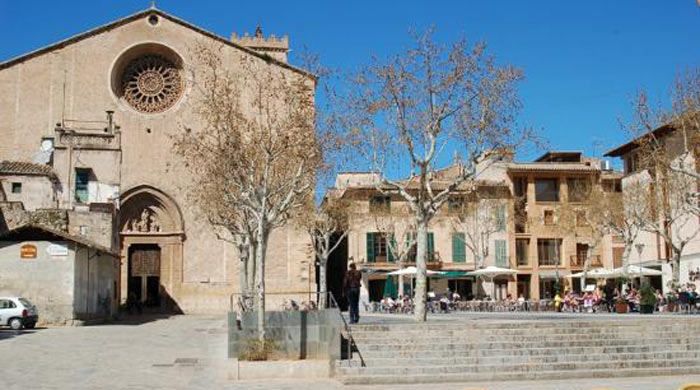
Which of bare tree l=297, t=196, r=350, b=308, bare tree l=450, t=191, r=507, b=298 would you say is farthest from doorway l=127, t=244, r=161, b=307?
bare tree l=450, t=191, r=507, b=298

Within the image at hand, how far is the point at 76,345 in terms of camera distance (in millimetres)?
21578

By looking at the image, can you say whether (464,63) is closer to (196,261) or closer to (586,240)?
(196,261)

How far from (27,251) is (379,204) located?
24370 millimetres

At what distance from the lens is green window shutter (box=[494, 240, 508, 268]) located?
54156mm

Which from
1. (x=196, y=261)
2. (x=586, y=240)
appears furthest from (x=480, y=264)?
(x=196, y=261)

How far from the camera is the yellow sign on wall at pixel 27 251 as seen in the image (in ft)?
98.4

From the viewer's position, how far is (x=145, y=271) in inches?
1797

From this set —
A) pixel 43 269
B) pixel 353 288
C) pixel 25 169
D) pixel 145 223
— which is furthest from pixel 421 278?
pixel 145 223

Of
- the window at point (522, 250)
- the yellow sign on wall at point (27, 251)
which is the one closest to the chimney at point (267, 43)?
the window at point (522, 250)

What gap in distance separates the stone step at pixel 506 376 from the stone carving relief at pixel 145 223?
32.2 m

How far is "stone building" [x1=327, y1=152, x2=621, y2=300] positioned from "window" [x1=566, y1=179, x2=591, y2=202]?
234mm

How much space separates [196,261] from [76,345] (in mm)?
23205

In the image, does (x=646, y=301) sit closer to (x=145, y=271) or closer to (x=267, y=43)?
(x=145, y=271)

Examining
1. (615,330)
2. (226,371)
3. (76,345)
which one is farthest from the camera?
(76,345)
